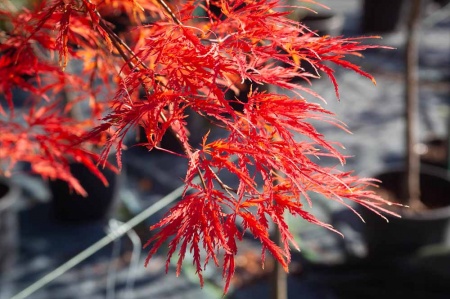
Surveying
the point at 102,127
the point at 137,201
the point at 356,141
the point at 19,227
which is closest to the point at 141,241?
the point at 137,201

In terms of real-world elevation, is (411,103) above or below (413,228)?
above

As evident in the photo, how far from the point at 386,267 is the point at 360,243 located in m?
0.29

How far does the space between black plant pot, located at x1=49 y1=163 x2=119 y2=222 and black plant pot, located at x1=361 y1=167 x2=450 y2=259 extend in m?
1.03

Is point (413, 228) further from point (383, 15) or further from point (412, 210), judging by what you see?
point (383, 15)

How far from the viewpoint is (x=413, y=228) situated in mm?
1812

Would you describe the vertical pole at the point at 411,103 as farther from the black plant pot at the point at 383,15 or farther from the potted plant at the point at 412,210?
the black plant pot at the point at 383,15

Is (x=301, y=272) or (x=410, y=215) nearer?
(x=410, y=215)

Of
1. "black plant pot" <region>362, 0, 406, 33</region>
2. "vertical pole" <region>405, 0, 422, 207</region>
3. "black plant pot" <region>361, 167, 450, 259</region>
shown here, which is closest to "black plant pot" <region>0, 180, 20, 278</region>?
"black plant pot" <region>361, 167, 450, 259</region>

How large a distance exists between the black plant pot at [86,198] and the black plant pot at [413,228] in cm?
103

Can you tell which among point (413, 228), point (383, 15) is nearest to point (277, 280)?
point (413, 228)

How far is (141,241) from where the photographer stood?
2199 mm

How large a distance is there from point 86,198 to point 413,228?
126 centimetres

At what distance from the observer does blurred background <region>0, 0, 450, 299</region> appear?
182 centimetres

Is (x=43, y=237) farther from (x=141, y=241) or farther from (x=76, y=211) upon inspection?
(x=141, y=241)
